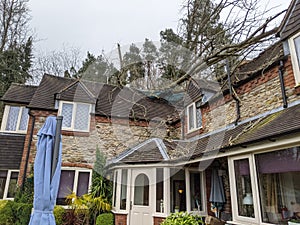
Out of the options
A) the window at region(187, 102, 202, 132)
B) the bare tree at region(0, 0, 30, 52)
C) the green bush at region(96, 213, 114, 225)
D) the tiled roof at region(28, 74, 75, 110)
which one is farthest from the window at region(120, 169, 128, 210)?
the bare tree at region(0, 0, 30, 52)

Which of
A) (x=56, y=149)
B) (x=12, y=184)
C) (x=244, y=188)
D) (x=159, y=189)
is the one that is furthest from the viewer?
(x=12, y=184)

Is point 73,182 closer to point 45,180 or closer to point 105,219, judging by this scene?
point 105,219

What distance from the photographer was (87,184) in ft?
35.2

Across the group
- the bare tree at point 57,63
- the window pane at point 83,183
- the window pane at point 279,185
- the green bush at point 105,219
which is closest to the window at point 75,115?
the window pane at point 83,183

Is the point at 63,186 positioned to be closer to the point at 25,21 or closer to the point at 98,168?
the point at 98,168

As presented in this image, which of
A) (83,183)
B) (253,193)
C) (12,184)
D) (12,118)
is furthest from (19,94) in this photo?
(253,193)

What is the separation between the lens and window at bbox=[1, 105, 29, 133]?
38.7 ft

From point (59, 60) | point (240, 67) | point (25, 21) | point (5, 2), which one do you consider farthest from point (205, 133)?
point (5, 2)

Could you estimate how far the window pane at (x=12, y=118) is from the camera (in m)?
11.9

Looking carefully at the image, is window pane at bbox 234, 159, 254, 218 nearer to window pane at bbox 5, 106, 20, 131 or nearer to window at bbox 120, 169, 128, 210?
window at bbox 120, 169, 128, 210

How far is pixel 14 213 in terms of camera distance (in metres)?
8.91

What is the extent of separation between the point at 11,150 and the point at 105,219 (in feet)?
21.5

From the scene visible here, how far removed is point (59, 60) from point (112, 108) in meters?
10.7

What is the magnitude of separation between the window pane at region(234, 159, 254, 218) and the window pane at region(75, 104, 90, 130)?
8.16 meters
